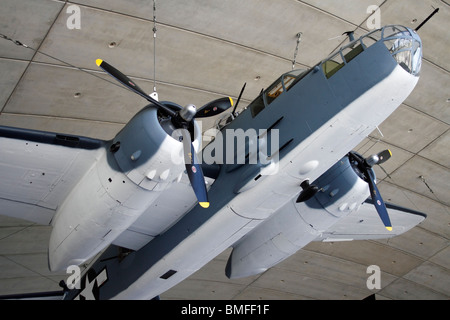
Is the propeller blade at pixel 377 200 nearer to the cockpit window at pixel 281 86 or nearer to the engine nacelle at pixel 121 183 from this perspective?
the cockpit window at pixel 281 86

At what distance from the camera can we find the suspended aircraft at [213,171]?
33.1 ft

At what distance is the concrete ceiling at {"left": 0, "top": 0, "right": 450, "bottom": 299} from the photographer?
13117 mm

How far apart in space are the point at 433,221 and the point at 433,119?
585cm

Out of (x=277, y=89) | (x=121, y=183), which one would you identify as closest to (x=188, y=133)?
(x=121, y=183)

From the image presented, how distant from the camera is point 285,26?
47.1ft

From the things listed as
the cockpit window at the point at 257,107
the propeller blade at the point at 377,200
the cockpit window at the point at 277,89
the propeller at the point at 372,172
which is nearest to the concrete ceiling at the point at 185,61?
the cockpit window at the point at 277,89

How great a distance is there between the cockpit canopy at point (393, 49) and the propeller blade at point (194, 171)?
277cm

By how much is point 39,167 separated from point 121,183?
1884 mm

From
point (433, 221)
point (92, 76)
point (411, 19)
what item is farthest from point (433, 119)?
point (92, 76)

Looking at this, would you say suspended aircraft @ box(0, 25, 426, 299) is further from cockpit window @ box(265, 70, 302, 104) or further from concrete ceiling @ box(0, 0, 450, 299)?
concrete ceiling @ box(0, 0, 450, 299)

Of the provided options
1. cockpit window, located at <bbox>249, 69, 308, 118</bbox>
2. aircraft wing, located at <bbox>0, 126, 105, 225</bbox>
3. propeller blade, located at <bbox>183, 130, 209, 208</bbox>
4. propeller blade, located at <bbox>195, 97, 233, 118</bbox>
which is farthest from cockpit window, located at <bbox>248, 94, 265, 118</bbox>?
aircraft wing, located at <bbox>0, 126, 105, 225</bbox>

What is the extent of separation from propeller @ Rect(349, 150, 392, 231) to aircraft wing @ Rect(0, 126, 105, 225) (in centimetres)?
543

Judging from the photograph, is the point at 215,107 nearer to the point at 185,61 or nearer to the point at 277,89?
the point at 277,89

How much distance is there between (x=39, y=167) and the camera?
438 inches
